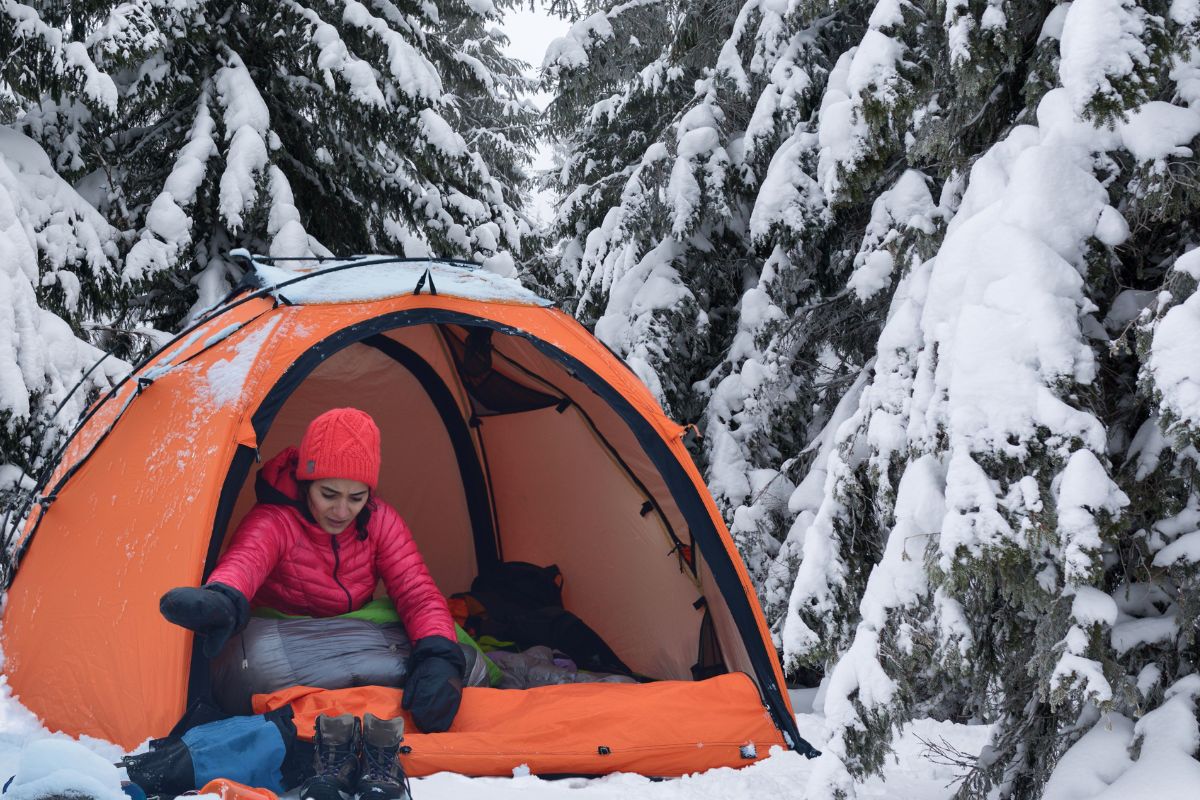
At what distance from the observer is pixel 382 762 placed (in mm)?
2793

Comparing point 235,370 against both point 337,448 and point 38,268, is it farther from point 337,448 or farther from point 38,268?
point 38,268

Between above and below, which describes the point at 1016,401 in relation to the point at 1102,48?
below

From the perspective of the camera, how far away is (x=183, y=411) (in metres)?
3.78

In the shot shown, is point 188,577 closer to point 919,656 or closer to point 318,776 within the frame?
point 318,776

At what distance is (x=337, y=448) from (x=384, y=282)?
759mm

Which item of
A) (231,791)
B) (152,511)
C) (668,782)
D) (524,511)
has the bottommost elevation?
(668,782)

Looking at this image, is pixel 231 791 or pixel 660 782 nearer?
pixel 231 791

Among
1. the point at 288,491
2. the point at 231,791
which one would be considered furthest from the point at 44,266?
the point at 231,791

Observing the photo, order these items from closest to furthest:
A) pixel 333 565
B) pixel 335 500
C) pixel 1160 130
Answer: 1. pixel 1160 130
2. pixel 335 500
3. pixel 333 565

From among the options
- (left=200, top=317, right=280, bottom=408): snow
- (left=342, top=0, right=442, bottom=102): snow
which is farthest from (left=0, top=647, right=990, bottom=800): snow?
(left=342, top=0, right=442, bottom=102): snow

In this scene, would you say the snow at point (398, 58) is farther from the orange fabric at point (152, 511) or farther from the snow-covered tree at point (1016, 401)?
the snow-covered tree at point (1016, 401)

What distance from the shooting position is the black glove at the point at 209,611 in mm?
2930

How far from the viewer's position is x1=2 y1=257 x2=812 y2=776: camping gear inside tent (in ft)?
11.0

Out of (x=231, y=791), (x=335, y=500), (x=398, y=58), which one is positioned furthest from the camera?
(x=398, y=58)
